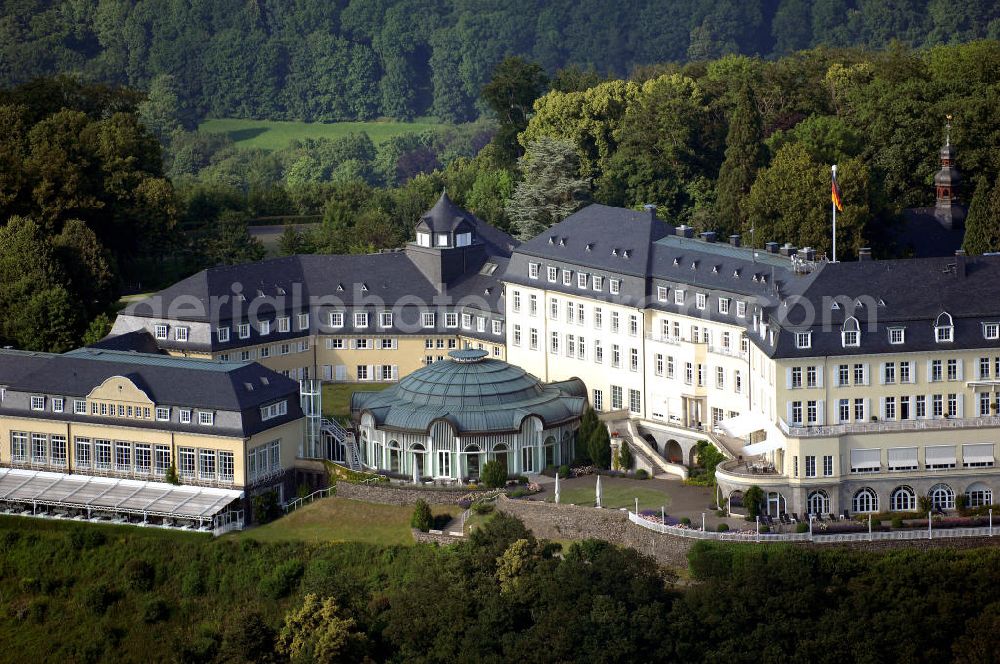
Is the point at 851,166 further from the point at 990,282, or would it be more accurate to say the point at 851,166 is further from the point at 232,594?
the point at 232,594

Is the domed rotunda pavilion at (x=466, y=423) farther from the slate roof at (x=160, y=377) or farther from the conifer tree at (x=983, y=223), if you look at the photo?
the conifer tree at (x=983, y=223)

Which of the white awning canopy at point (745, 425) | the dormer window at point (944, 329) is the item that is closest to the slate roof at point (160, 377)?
the white awning canopy at point (745, 425)

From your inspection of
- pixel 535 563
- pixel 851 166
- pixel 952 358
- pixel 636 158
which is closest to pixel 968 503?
pixel 952 358

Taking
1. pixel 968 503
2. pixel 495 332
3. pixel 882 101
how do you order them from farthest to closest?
1. pixel 882 101
2. pixel 495 332
3. pixel 968 503

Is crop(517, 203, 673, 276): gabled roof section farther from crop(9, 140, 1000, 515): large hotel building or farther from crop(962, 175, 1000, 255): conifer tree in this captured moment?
A: crop(962, 175, 1000, 255): conifer tree

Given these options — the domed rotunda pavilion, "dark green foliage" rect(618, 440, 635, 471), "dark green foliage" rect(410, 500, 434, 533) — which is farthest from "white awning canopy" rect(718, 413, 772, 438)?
"dark green foliage" rect(410, 500, 434, 533)

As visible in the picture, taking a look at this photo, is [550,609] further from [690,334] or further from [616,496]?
[690,334]
